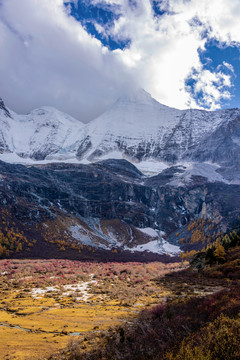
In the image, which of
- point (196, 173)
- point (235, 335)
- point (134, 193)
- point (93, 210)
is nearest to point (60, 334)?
point (235, 335)

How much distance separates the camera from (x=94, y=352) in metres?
5.91

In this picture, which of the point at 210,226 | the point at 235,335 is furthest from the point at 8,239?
the point at 210,226

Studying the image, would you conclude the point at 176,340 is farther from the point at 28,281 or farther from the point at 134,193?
the point at 134,193

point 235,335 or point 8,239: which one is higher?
point 235,335

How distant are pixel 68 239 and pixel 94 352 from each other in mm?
92216

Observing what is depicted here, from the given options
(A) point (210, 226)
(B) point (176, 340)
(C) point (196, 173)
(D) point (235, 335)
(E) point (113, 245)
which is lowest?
(E) point (113, 245)

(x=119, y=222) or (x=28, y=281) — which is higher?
(x=28, y=281)

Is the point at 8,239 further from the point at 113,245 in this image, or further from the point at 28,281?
the point at 28,281

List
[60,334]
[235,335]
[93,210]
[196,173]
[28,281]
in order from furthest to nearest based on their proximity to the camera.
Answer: [196,173] < [93,210] < [28,281] < [60,334] < [235,335]

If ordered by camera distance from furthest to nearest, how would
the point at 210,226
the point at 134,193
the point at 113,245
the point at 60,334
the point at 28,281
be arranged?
the point at 134,193
the point at 210,226
the point at 113,245
the point at 28,281
the point at 60,334

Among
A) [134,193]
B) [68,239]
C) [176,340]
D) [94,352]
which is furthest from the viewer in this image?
[134,193]

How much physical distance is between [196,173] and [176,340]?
20192 cm

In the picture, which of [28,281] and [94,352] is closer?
[94,352]

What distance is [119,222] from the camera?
131000 millimetres
